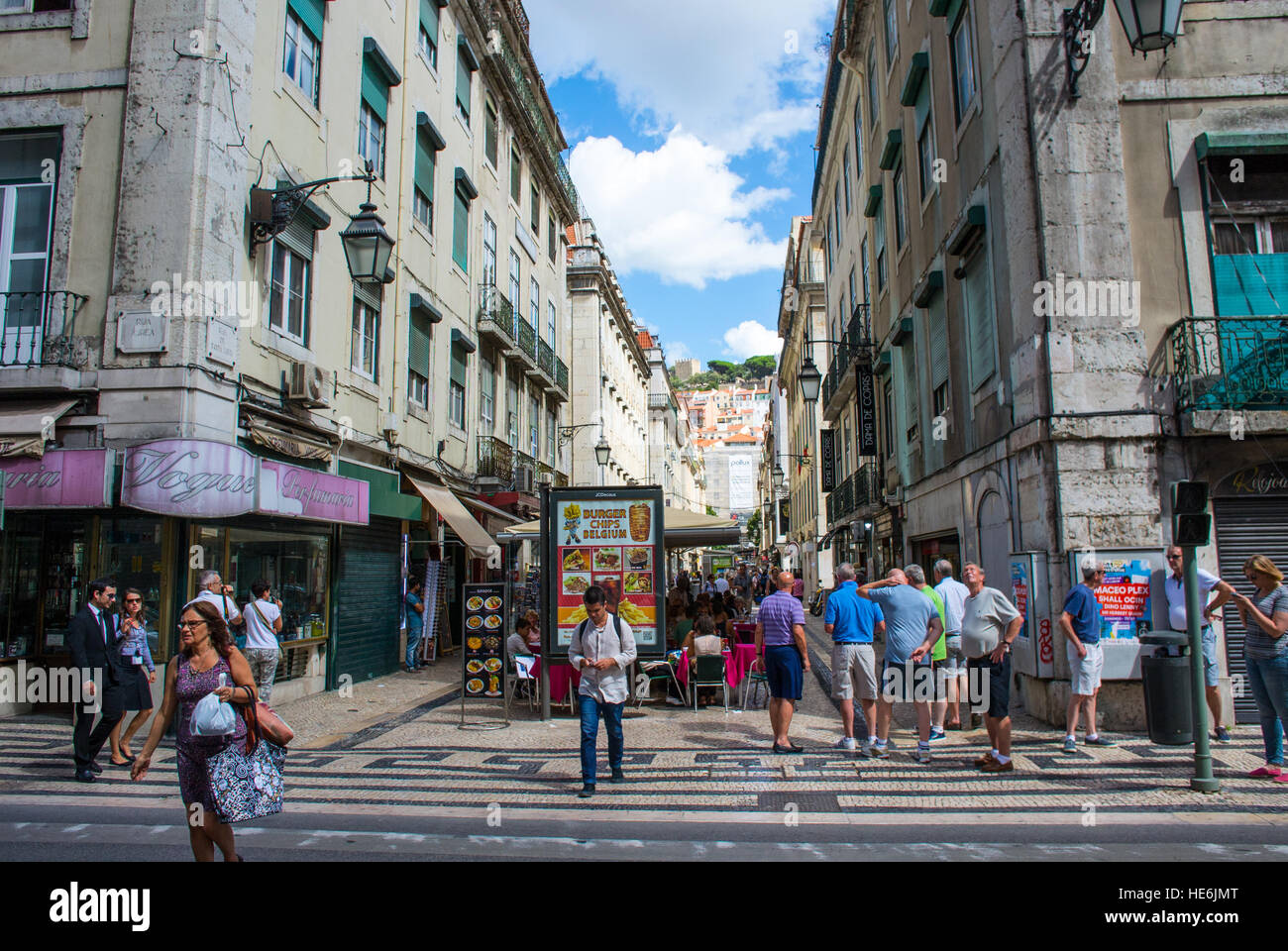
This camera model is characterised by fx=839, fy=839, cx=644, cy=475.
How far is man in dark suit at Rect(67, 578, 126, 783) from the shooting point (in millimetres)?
7441

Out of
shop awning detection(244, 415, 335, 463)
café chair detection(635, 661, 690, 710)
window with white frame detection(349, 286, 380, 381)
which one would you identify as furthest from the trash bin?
window with white frame detection(349, 286, 380, 381)

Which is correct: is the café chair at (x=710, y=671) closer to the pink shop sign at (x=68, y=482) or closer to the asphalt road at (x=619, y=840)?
the asphalt road at (x=619, y=840)

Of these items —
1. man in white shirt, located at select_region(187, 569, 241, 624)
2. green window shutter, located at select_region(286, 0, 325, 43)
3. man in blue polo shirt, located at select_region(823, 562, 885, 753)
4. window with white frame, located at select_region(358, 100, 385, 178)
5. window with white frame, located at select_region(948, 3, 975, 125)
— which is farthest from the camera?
window with white frame, located at select_region(358, 100, 385, 178)

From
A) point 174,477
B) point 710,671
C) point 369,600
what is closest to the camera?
point 174,477

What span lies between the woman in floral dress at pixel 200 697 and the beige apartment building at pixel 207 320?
5.35 metres

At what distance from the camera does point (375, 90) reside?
1528cm

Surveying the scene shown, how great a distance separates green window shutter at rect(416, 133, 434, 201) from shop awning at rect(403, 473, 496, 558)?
6.24 metres

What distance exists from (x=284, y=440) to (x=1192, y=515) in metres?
10.3

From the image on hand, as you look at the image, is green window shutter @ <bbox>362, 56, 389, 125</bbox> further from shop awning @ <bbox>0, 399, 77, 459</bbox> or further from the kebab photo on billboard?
the kebab photo on billboard

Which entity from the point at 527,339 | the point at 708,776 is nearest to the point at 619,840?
the point at 708,776

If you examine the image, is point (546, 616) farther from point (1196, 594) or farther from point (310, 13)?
point (310, 13)

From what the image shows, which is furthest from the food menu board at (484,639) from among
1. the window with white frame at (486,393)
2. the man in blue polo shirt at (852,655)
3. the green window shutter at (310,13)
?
the window with white frame at (486,393)
